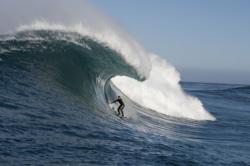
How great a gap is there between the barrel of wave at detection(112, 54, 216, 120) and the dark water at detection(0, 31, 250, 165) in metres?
4.31

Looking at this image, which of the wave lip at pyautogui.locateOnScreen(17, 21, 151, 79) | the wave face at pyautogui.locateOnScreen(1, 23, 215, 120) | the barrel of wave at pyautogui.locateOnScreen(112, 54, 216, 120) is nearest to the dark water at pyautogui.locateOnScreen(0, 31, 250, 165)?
the wave face at pyautogui.locateOnScreen(1, 23, 215, 120)

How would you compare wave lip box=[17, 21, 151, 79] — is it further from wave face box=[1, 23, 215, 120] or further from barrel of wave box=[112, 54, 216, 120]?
barrel of wave box=[112, 54, 216, 120]

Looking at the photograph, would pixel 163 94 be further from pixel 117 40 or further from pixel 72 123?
pixel 72 123

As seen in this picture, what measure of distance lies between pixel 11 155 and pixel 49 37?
8.82m

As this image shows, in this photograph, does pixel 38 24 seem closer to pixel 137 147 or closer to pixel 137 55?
pixel 137 55

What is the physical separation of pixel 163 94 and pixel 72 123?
15.1 m

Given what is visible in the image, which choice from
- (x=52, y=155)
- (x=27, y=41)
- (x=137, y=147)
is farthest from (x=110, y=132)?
(x=27, y=41)

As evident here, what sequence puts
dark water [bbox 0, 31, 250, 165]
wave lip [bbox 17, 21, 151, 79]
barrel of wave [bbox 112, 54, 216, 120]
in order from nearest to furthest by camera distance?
1. dark water [bbox 0, 31, 250, 165]
2. wave lip [bbox 17, 21, 151, 79]
3. barrel of wave [bbox 112, 54, 216, 120]

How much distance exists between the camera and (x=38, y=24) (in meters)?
15.9

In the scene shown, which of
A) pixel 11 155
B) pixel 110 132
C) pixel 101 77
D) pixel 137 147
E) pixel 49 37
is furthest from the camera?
pixel 101 77

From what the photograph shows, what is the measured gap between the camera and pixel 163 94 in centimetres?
2497

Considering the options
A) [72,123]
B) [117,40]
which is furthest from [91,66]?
[72,123]

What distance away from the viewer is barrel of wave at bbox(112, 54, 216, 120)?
75.4ft

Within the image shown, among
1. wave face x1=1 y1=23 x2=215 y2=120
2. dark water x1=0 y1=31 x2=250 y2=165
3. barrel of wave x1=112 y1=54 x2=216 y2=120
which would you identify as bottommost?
dark water x1=0 y1=31 x2=250 y2=165
